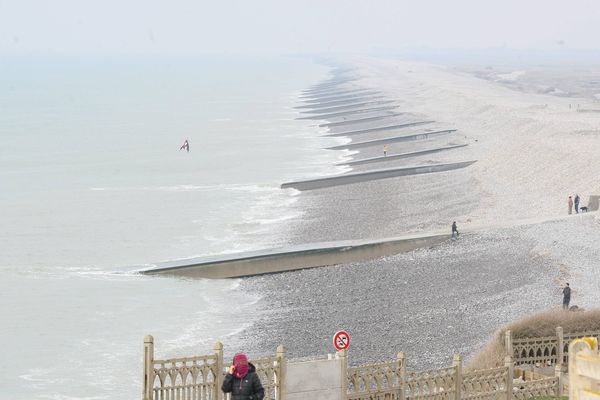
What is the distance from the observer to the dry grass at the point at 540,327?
850 inches

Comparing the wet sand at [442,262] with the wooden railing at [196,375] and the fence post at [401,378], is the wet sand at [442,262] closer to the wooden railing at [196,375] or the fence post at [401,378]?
the fence post at [401,378]

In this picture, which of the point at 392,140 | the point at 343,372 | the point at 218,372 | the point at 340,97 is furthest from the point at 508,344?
the point at 340,97

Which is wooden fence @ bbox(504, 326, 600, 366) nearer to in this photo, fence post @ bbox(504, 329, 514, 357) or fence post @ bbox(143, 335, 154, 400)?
fence post @ bbox(504, 329, 514, 357)

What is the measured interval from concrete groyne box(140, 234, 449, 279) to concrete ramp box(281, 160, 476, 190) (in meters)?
20.5

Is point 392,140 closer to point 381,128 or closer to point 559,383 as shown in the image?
point 381,128

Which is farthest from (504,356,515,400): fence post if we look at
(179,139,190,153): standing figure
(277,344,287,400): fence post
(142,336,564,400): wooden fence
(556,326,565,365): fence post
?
(179,139,190,153): standing figure

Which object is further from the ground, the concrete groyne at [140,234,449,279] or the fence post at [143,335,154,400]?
the concrete groyne at [140,234,449,279]

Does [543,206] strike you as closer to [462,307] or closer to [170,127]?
[462,307]

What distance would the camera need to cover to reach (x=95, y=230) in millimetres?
50969

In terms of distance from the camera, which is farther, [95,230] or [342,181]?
[342,181]

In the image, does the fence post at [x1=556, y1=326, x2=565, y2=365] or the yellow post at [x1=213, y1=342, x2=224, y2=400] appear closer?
the yellow post at [x1=213, y1=342, x2=224, y2=400]

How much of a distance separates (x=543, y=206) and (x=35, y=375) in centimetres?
2594

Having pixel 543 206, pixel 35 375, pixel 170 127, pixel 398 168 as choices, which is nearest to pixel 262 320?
pixel 35 375

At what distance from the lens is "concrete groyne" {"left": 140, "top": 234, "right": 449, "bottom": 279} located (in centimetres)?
3866
